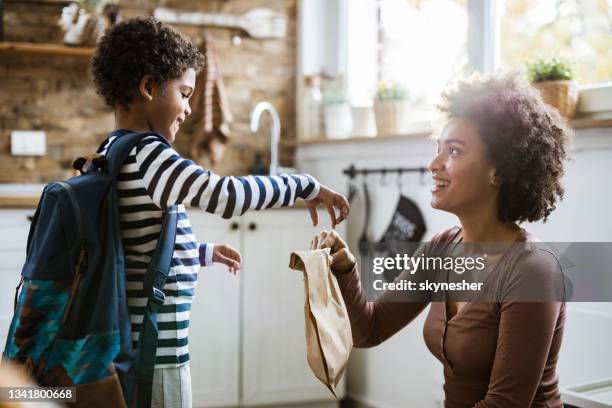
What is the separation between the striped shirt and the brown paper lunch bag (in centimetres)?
13

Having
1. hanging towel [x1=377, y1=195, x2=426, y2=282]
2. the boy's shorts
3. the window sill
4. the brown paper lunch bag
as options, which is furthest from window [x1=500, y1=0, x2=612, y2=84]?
the boy's shorts

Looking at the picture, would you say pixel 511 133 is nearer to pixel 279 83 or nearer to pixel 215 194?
pixel 215 194

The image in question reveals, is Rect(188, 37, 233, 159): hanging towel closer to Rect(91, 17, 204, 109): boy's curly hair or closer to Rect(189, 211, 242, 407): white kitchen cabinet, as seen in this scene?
Rect(189, 211, 242, 407): white kitchen cabinet

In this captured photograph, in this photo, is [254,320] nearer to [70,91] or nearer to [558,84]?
[70,91]

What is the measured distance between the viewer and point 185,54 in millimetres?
1444

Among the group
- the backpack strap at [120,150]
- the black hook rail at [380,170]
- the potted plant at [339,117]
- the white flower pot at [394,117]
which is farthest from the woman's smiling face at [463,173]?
the potted plant at [339,117]

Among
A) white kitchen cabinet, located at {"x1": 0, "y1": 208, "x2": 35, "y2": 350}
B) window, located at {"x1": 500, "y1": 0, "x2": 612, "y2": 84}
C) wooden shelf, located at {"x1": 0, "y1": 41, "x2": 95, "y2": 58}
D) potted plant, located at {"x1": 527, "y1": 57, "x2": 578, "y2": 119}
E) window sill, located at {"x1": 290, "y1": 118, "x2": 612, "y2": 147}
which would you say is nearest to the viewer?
window sill, located at {"x1": 290, "y1": 118, "x2": 612, "y2": 147}

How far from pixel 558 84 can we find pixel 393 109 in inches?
35.0

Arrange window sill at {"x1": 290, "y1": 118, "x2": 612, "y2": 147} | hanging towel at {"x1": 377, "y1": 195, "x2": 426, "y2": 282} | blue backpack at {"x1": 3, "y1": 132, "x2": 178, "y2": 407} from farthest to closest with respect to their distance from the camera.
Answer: hanging towel at {"x1": 377, "y1": 195, "x2": 426, "y2": 282}, window sill at {"x1": 290, "y1": 118, "x2": 612, "y2": 147}, blue backpack at {"x1": 3, "y1": 132, "x2": 178, "y2": 407}

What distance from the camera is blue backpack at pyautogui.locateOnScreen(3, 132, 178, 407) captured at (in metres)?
1.20

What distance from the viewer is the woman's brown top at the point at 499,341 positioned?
125 cm

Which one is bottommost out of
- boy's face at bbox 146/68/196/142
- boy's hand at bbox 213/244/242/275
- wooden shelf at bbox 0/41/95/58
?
boy's hand at bbox 213/244/242/275

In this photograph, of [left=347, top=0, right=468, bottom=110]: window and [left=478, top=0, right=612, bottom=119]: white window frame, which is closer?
[left=478, top=0, right=612, bottom=119]: white window frame

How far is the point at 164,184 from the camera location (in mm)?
1266
